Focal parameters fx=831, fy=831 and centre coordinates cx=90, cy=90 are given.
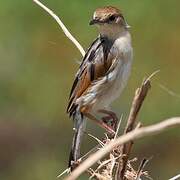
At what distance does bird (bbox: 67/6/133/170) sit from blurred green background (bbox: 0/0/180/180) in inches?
111

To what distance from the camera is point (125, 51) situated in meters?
3.42

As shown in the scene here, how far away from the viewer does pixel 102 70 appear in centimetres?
359

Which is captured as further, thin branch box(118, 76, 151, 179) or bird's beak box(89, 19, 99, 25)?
bird's beak box(89, 19, 99, 25)

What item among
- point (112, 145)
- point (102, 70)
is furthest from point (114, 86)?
point (112, 145)

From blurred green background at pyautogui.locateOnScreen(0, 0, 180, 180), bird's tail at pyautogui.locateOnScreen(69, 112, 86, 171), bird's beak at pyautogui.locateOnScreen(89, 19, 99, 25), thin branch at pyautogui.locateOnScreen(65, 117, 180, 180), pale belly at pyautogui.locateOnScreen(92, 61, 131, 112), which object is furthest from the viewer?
blurred green background at pyautogui.locateOnScreen(0, 0, 180, 180)

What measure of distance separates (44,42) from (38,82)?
432 mm

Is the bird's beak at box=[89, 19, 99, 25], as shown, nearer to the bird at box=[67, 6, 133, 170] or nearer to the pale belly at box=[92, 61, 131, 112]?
the bird at box=[67, 6, 133, 170]

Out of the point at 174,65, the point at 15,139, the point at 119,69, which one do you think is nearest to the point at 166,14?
the point at 174,65

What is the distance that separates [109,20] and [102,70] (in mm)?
332

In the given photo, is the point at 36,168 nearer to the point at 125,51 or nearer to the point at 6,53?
the point at 6,53

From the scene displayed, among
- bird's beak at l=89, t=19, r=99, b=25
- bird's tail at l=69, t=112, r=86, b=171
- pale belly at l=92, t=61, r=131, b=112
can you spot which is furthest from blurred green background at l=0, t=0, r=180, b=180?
bird's beak at l=89, t=19, r=99, b=25

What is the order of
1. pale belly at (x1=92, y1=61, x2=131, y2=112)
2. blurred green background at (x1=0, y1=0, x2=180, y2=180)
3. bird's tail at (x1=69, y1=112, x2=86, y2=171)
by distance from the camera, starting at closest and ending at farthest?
bird's tail at (x1=69, y1=112, x2=86, y2=171), pale belly at (x1=92, y1=61, x2=131, y2=112), blurred green background at (x1=0, y1=0, x2=180, y2=180)

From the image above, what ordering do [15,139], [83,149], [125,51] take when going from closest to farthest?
[125,51], [83,149], [15,139]

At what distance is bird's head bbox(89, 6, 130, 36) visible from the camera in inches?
129
